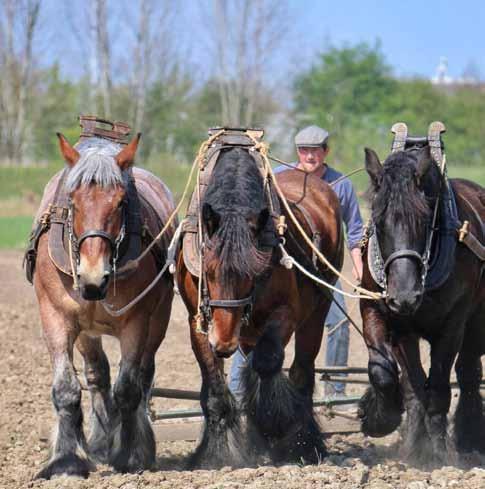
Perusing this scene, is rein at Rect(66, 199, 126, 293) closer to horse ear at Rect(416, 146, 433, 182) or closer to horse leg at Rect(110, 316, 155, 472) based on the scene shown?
horse leg at Rect(110, 316, 155, 472)

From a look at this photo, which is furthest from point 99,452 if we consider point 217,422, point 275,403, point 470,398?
point 470,398

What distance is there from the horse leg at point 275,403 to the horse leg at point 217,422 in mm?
123

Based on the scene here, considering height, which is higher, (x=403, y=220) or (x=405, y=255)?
(x=403, y=220)

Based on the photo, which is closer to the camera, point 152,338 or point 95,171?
point 95,171

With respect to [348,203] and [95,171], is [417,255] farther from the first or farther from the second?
[348,203]

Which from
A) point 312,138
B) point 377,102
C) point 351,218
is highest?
point 377,102

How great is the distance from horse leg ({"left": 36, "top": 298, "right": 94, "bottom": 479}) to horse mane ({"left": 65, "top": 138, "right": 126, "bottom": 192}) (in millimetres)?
791

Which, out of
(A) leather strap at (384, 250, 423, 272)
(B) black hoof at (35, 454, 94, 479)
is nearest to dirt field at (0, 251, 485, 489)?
(B) black hoof at (35, 454, 94, 479)

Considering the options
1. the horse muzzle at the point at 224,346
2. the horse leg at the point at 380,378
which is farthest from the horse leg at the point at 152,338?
the horse leg at the point at 380,378

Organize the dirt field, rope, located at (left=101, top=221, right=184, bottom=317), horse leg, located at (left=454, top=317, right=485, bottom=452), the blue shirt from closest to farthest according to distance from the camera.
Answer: the dirt field → rope, located at (left=101, top=221, right=184, bottom=317) → horse leg, located at (left=454, top=317, right=485, bottom=452) → the blue shirt

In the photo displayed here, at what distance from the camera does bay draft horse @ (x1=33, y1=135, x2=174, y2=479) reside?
505cm

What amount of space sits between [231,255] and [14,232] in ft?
62.0

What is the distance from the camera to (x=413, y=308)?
5.02 metres

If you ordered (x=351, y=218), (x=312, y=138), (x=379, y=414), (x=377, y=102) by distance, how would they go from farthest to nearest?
1. (x=377, y=102)
2. (x=351, y=218)
3. (x=312, y=138)
4. (x=379, y=414)
